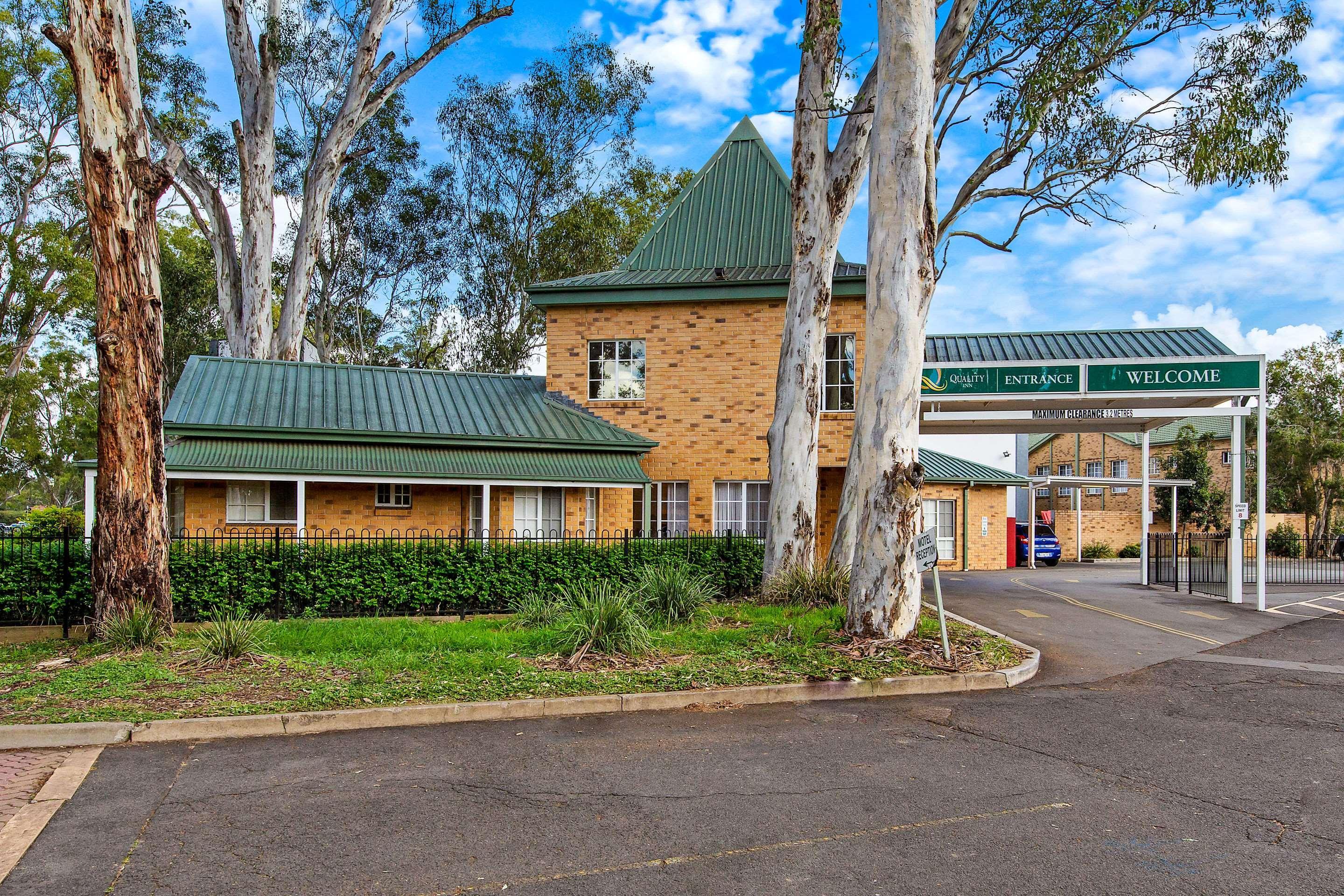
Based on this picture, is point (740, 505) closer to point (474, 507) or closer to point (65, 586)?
point (474, 507)

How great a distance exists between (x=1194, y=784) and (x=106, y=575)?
11.1 metres

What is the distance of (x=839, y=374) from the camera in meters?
19.0

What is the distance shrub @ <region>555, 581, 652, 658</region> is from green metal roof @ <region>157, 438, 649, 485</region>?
6945mm

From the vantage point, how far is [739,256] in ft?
66.8

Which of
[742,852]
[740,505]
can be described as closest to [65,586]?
[742,852]

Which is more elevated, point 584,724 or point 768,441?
point 768,441

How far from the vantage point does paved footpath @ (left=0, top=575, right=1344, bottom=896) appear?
454 cm

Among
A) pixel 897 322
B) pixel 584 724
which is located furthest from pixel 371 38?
pixel 584 724

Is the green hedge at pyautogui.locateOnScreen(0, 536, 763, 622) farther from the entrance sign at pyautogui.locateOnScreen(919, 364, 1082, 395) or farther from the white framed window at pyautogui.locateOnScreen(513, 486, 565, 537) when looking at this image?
the entrance sign at pyautogui.locateOnScreen(919, 364, 1082, 395)

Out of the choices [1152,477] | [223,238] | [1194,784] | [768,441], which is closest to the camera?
[1194,784]

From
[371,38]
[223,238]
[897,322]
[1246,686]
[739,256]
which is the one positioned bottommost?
[1246,686]

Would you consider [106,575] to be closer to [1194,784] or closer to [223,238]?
[1194,784]

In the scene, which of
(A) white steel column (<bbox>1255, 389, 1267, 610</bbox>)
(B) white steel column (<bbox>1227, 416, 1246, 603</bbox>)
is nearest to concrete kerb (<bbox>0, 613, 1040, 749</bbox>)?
(A) white steel column (<bbox>1255, 389, 1267, 610</bbox>)

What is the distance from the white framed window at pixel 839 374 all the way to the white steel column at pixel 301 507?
10.2 m
